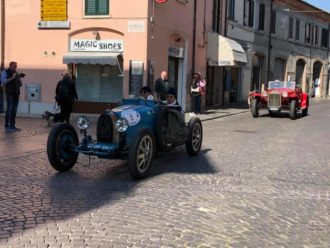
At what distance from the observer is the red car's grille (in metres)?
19.9

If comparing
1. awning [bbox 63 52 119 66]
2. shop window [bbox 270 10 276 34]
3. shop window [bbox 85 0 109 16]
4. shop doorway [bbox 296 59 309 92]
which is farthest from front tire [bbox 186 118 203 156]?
shop doorway [bbox 296 59 309 92]

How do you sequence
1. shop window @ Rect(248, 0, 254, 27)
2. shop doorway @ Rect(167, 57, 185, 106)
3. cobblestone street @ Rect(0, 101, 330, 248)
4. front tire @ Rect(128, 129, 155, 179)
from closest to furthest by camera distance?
1. cobblestone street @ Rect(0, 101, 330, 248)
2. front tire @ Rect(128, 129, 155, 179)
3. shop doorway @ Rect(167, 57, 185, 106)
4. shop window @ Rect(248, 0, 254, 27)

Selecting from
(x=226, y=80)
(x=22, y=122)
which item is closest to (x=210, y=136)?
(x=22, y=122)

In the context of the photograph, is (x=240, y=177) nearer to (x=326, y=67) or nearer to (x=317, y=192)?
(x=317, y=192)

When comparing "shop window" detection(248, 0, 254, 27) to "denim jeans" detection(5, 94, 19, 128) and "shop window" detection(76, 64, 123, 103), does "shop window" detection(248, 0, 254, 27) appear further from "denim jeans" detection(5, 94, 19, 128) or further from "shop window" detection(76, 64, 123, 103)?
"denim jeans" detection(5, 94, 19, 128)

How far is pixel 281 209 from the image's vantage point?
6172mm

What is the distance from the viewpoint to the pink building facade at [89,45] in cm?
1741

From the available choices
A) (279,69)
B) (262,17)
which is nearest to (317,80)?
(279,69)

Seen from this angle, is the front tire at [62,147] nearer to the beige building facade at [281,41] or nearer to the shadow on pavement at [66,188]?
the shadow on pavement at [66,188]

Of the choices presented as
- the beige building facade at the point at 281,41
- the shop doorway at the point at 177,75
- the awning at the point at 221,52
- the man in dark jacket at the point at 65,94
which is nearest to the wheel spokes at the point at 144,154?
the man in dark jacket at the point at 65,94

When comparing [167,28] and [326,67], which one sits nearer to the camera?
[167,28]

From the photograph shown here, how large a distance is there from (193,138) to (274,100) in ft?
35.1

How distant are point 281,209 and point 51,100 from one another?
1352 centimetres

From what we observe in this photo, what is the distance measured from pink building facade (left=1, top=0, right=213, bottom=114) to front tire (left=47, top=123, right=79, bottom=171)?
361 inches
